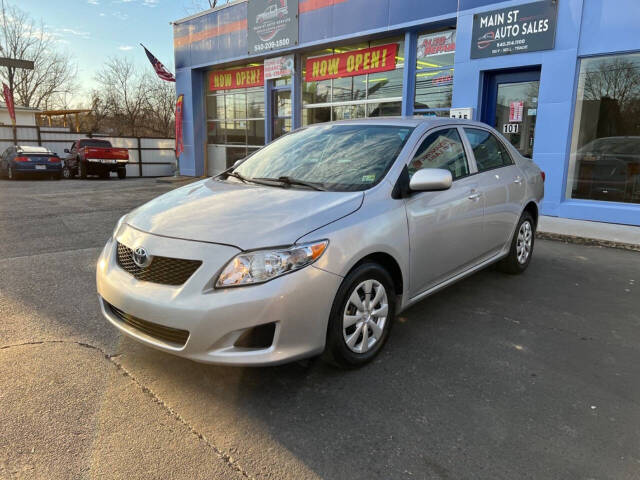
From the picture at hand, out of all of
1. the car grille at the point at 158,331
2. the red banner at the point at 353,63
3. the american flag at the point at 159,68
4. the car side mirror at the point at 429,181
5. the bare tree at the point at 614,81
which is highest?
the american flag at the point at 159,68

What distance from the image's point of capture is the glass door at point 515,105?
8.92 meters

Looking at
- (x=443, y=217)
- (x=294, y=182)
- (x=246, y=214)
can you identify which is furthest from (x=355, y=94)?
(x=246, y=214)

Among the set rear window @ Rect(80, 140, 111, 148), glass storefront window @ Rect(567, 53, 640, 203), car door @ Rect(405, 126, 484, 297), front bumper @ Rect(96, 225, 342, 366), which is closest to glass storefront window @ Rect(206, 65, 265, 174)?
rear window @ Rect(80, 140, 111, 148)

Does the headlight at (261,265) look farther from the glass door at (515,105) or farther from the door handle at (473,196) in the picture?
the glass door at (515,105)

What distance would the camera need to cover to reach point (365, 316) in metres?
3.03

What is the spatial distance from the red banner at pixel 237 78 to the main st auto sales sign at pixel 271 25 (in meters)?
0.89

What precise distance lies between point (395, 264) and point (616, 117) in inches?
279

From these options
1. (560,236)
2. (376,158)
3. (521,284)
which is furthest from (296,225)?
(560,236)

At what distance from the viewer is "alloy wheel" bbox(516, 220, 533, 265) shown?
5.07 metres

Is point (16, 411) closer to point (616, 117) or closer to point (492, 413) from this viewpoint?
point (492, 413)

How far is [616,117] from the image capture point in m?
8.10

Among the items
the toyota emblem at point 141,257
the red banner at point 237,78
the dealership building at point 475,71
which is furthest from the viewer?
the red banner at point 237,78

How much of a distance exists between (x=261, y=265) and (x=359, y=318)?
2.64 ft

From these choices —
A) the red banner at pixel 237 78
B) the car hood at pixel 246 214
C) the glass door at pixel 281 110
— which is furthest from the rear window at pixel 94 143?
the car hood at pixel 246 214
